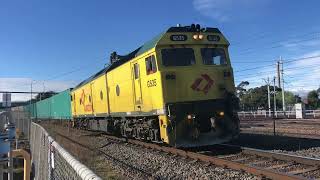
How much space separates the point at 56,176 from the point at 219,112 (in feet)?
26.0

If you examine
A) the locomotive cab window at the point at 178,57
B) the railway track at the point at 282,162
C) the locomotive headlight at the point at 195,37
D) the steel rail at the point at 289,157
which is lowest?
the railway track at the point at 282,162

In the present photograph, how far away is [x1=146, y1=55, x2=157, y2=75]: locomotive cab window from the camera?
47.7ft

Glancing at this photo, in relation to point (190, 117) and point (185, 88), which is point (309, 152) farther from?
point (185, 88)

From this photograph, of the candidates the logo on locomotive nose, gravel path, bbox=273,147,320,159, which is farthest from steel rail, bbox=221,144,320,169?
the logo on locomotive nose

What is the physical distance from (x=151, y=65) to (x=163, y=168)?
3.97 metres

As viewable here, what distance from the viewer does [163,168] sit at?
11.9 m

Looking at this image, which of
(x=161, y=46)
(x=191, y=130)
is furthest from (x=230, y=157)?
A: (x=161, y=46)

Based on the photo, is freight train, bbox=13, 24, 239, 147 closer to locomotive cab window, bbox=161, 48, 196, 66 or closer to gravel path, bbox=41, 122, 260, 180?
locomotive cab window, bbox=161, 48, 196, 66

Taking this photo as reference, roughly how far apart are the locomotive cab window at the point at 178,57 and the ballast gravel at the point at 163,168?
2836 mm

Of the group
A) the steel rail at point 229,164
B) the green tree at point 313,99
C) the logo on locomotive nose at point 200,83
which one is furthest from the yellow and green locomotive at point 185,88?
the green tree at point 313,99

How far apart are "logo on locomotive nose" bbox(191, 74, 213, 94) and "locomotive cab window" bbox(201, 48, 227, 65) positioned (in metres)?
0.56

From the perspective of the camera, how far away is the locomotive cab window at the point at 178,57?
1459cm

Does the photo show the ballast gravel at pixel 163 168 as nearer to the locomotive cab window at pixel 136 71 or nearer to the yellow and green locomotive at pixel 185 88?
the yellow and green locomotive at pixel 185 88

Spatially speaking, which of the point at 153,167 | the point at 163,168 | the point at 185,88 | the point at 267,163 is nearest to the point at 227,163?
the point at 267,163
